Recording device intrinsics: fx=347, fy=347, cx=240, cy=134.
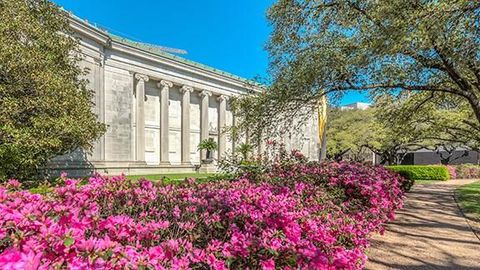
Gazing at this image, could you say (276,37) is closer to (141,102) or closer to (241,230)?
(241,230)

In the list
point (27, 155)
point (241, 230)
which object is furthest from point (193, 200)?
point (27, 155)

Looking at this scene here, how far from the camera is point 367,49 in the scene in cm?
732

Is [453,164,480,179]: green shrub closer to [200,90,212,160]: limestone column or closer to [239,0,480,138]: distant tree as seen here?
[239,0,480,138]: distant tree

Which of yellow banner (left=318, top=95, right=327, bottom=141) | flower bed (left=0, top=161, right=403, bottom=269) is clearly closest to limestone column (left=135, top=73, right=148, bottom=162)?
yellow banner (left=318, top=95, right=327, bottom=141)

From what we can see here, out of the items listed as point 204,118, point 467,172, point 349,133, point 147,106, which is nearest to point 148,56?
point 147,106

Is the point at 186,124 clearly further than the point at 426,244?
Yes

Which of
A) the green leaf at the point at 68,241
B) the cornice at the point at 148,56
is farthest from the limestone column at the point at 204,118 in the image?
the green leaf at the point at 68,241

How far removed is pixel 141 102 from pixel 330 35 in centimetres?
2447

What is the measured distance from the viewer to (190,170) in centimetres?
3431

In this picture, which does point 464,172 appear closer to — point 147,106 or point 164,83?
point 164,83

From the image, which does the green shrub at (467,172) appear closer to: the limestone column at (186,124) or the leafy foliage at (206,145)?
the leafy foliage at (206,145)

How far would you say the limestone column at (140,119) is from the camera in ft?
99.3

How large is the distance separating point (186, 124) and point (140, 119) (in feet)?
18.1

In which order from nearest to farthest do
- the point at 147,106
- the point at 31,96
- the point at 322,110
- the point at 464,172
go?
the point at 322,110
the point at 31,96
the point at 464,172
the point at 147,106
